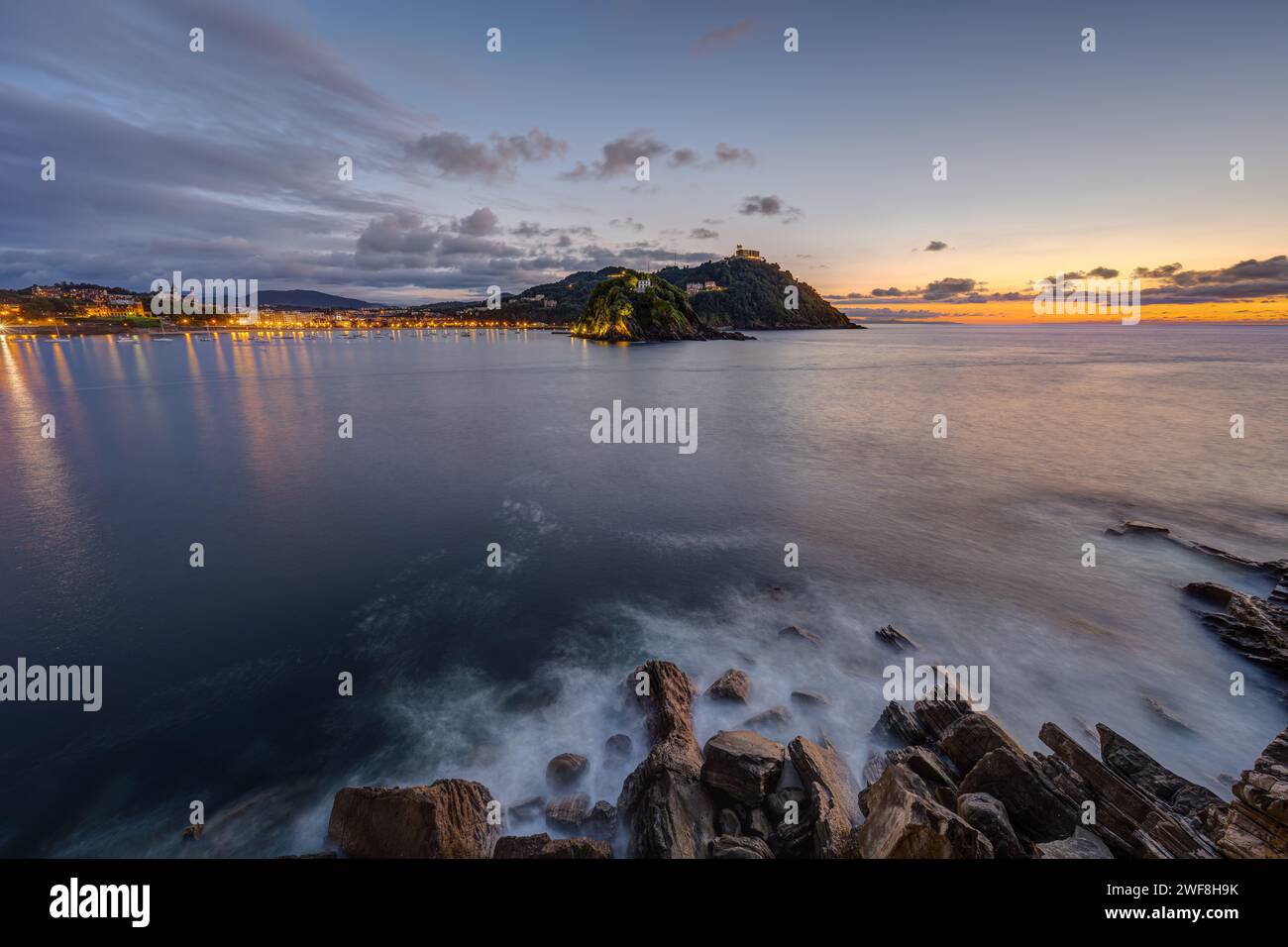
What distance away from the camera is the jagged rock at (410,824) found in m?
7.07

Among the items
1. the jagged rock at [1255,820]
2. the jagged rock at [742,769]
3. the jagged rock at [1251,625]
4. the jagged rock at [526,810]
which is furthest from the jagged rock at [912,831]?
the jagged rock at [1251,625]

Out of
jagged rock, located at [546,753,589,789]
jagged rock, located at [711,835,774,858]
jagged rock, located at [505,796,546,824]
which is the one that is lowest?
jagged rock, located at [505,796,546,824]

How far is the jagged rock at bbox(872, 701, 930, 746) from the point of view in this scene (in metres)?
9.37

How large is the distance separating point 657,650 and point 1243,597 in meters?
16.6

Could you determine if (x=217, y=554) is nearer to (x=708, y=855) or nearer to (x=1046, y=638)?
(x=708, y=855)

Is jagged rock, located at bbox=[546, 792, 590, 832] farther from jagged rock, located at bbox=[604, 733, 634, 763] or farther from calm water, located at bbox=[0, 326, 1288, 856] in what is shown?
jagged rock, located at bbox=[604, 733, 634, 763]

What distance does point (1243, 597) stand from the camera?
13.3 metres

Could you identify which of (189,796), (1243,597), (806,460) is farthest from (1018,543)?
(189,796)

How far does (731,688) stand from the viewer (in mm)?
10719

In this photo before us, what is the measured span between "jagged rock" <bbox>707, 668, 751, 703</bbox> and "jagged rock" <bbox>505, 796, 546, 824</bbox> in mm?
4212

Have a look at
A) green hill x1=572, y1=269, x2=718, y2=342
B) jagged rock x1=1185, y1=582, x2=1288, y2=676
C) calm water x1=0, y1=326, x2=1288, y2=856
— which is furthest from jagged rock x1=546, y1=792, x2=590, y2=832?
green hill x1=572, y1=269, x2=718, y2=342

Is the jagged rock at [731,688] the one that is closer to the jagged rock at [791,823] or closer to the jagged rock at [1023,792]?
the jagged rock at [791,823]

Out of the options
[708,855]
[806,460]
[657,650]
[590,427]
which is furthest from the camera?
[590,427]
